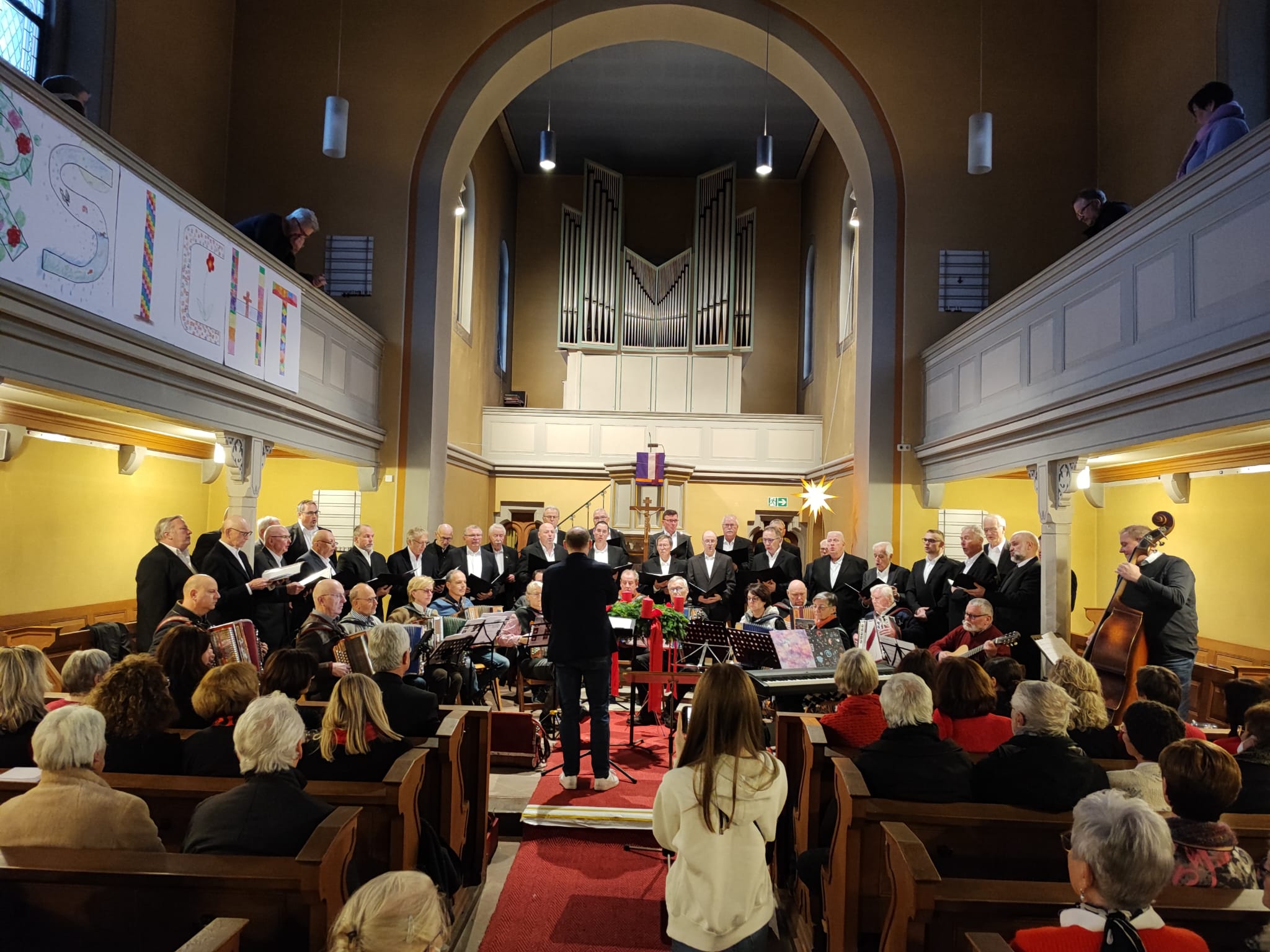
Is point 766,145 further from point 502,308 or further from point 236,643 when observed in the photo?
point 236,643

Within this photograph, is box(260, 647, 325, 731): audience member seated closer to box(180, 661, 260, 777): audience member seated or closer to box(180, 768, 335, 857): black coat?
box(180, 661, 260, 777): audience member seated

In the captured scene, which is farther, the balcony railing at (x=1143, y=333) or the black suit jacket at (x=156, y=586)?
the black suit jacket at (x=156, y=586)

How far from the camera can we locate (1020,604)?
6.27m

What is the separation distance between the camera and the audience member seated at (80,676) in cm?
376

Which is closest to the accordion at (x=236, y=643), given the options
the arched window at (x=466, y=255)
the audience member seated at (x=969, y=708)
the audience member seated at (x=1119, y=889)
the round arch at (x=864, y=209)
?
the audience member seated at (x=969, y=708)

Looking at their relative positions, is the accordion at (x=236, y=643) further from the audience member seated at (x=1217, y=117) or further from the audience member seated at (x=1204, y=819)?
the audience member seated at (x=1217, y=117)

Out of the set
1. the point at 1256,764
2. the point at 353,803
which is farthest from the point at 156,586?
the point at 1256,764

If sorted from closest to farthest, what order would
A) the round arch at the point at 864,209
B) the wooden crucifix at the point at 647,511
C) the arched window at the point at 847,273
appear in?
the round arch at the point at 864,209
the wooden crucifix at the point at 647,511
the arched window at the point at 847,273

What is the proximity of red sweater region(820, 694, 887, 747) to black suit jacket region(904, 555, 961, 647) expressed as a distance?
3.24 metres

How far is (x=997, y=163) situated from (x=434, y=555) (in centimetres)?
729

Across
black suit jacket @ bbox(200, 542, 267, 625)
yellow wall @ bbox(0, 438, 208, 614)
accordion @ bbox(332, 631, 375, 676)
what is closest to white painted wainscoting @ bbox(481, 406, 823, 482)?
yellow wall @ bbox(0, 438, 208, 614)

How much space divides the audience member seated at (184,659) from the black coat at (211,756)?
0.53 meters

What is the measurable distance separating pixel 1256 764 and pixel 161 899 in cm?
331

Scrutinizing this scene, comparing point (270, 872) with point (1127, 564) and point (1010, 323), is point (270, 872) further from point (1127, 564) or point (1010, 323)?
point (1010, 323)
